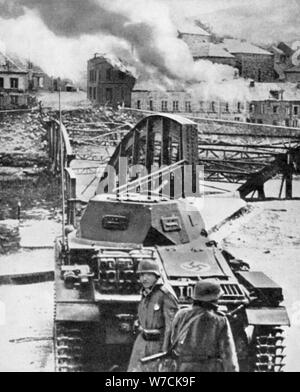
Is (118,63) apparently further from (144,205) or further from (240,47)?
(144,205)

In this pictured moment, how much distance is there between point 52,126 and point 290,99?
264 inches

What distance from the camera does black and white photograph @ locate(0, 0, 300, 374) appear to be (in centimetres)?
782

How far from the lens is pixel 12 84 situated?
14.1 m

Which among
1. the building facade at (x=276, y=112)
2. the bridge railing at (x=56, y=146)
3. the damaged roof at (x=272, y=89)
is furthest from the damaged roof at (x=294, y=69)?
the bridge railing at (x=56, y=146)

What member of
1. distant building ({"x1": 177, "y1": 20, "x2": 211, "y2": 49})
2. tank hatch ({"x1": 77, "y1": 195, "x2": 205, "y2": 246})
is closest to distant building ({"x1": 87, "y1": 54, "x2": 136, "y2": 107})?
distant building ({"x1": 177, "y1": 20, "x2": 211, "y2": 49})

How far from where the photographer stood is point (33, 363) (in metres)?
9.05

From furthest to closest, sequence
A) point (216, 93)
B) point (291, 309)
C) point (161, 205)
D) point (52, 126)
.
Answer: point (52, 126) < point (216, 93) < point (291, 309) < point (161, 205)

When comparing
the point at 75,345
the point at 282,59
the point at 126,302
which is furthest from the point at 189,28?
the point at 75,345

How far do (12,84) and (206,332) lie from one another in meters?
9.47

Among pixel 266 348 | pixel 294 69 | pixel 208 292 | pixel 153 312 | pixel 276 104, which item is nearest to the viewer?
pixel 208 292

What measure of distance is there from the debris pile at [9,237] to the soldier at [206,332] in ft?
31.5

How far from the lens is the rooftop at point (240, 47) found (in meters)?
13.6
